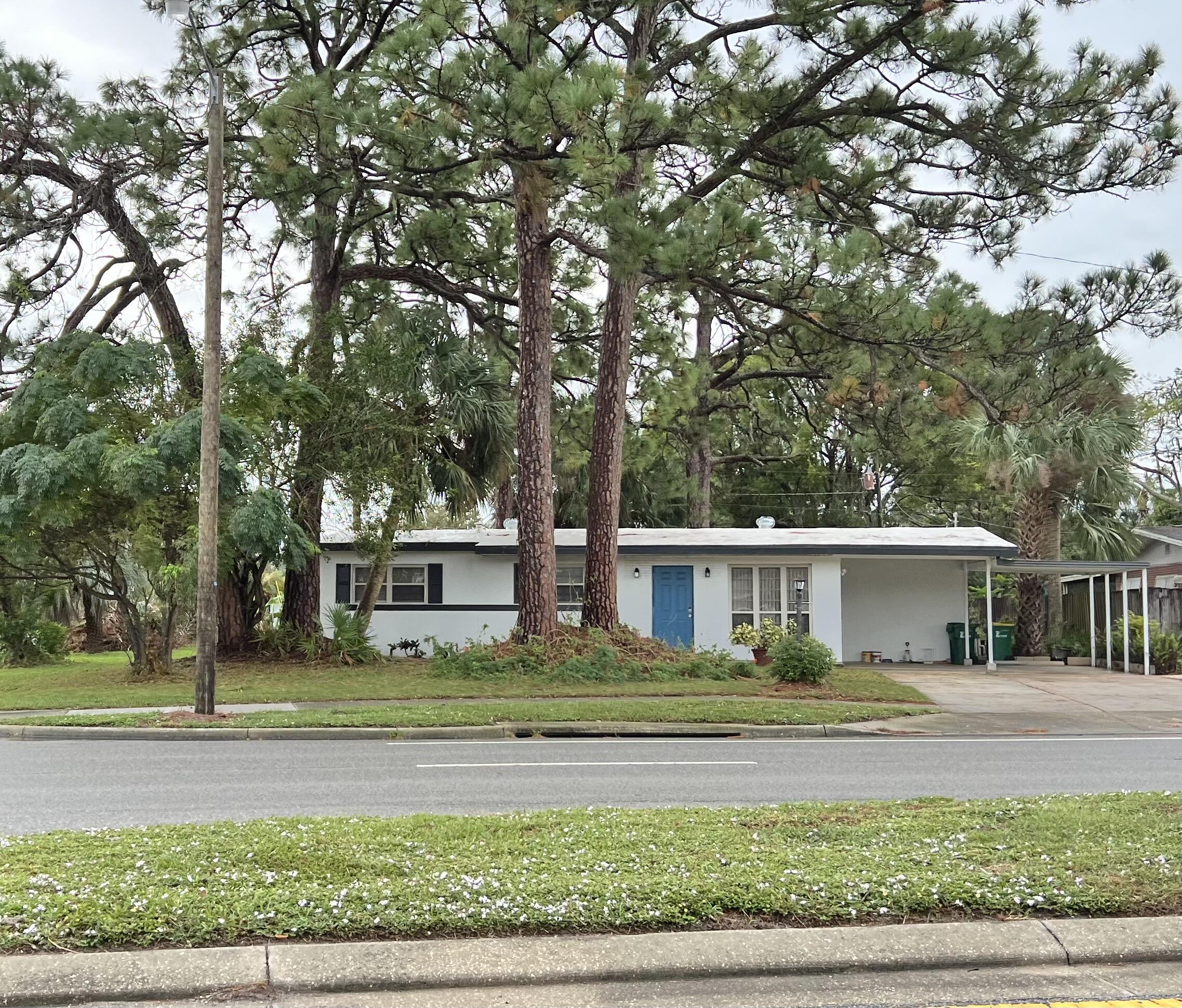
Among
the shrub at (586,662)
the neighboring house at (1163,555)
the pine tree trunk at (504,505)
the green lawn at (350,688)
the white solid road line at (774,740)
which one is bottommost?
the white solid road line at (774,740)

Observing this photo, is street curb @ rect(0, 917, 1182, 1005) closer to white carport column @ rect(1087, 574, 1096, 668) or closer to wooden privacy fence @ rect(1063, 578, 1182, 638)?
wooden privacy fence @ rect(1063, 578, 1182, 638)

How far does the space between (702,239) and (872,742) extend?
7.00 m

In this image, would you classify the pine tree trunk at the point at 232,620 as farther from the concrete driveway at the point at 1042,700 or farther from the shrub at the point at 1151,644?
the shrub at the point at 1151,644

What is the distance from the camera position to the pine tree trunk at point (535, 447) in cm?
2150

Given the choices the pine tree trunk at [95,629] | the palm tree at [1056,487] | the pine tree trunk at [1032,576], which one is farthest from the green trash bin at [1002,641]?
the pine tree trunk at [95,629]

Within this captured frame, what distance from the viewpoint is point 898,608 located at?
1113 inches

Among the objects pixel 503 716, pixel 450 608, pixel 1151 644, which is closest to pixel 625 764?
pixel 503 716

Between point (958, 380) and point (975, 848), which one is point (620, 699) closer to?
point (958, 380)

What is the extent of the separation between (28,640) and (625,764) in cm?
2197

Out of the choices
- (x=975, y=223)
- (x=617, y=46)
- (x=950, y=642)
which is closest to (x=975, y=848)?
(x=975, y=223)

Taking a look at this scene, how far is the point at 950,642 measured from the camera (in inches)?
1098

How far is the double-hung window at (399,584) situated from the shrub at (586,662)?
4221 mm

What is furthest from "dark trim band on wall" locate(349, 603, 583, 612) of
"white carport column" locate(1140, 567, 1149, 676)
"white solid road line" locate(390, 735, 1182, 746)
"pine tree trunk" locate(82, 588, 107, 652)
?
"pine tree trunk" locate(82, 588, 107, 652)

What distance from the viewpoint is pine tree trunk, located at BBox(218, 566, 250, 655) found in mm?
24109
